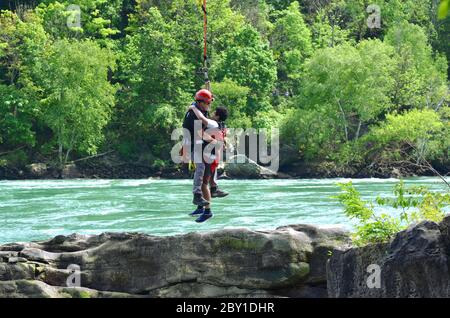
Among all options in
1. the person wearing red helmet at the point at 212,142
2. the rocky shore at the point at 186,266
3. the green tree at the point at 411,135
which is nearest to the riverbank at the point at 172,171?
the green tree at the point at 411,135

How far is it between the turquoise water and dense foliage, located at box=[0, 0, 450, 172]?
12.6 m

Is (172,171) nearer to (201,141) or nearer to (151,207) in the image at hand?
(151,207)

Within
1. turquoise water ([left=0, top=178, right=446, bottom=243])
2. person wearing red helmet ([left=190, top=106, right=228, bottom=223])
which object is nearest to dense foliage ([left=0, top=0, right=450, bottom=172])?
turquoise water ([left=0, top=178, right=446, bottom=243])

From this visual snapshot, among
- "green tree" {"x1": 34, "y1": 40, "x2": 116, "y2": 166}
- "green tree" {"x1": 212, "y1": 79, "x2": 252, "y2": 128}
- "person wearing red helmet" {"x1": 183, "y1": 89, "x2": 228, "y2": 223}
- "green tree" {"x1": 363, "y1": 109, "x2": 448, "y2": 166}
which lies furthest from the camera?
"green tree" {"x1": 212, "y1": 79, "x2": 252, "y2": 128}

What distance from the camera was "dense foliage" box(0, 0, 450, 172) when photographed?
64250mm

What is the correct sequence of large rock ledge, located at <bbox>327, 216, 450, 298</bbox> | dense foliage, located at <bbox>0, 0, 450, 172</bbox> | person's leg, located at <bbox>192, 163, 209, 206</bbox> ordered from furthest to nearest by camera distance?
dense foliage, located at <bbox>0, 0, 450, 172</bbox> → person's leg, located at <bbox>192, 163, 209, 206</bbox> → large rock ledge, located at <bbox>327, 216, 450, 298</bbox>

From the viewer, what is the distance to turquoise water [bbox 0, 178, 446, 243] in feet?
102

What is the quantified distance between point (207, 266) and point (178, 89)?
1964 inches

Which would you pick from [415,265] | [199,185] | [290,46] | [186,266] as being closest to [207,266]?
[186,266]

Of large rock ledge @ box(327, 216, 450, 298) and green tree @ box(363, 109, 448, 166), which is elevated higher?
large rock ledge @ box(327, 216, 450, 298)

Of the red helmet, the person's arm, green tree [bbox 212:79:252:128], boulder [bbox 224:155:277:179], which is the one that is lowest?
boulder [bbox 224:155:277:179]

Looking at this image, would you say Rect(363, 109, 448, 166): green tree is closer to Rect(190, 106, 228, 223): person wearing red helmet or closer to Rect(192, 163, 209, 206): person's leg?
Rect(190, 106, 228, 223): person wearing red helmet

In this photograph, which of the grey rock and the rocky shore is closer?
the rocky shore

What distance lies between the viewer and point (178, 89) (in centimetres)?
6719
